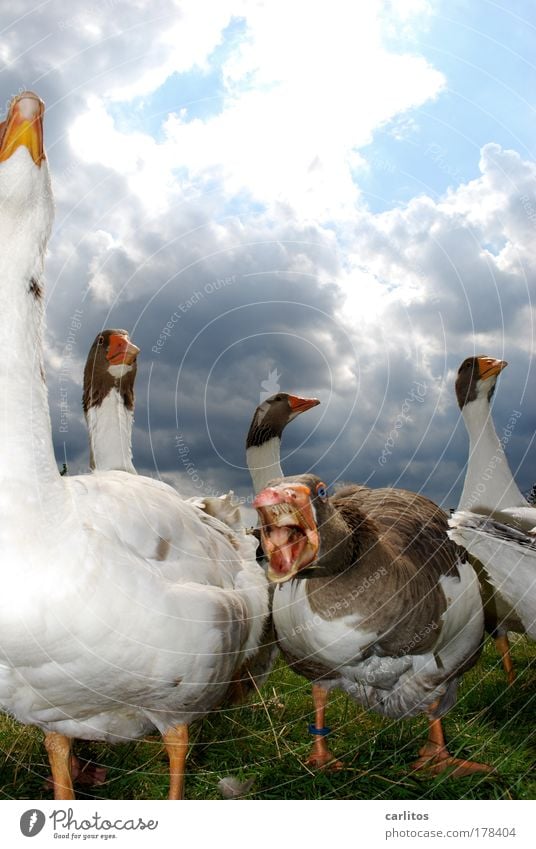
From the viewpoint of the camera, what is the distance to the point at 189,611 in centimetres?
251

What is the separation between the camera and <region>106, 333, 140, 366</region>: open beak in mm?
5433

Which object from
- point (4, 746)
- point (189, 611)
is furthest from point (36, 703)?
point (4, 746)

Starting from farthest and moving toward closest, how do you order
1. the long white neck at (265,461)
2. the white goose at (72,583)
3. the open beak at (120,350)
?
the long white neck at (265,461)
the open beak at (120,350)
the white goose at (72,583)

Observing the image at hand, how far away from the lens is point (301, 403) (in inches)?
238

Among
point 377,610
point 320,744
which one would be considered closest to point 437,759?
point 320,744

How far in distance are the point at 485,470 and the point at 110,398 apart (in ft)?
10.3

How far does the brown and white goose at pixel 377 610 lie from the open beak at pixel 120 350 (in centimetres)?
273

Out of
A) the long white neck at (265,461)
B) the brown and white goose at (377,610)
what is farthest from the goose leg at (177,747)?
the long white neck at (265,461)

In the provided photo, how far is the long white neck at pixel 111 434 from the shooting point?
5.30 m

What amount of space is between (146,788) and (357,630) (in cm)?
133

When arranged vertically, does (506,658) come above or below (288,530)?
below

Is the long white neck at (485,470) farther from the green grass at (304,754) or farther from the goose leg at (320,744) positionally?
the goose leg at (320,744)

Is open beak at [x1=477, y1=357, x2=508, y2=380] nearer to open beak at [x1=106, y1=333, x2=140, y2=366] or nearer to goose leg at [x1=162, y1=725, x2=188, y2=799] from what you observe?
open beak at [x1=106, y1=333, x2=140, y2=366]

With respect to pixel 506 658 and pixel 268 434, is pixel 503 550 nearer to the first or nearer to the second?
pixel 506 658
